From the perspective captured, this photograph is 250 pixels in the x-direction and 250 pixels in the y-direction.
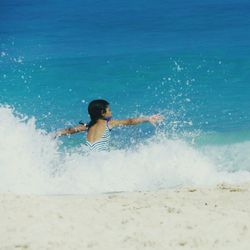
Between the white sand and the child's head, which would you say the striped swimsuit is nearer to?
the child's head

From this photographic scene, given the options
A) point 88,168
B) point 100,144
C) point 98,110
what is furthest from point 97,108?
point 88,168

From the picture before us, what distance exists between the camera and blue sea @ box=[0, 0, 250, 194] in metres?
8.81

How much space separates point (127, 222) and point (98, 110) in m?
3.11

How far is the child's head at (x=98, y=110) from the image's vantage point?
8695mm

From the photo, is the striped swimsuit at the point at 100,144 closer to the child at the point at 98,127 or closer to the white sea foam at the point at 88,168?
the child at the point at 98,127

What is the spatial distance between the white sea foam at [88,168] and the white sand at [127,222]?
4.60 feet

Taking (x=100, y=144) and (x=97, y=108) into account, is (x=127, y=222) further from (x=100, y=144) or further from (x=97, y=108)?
(x=97, y=108)

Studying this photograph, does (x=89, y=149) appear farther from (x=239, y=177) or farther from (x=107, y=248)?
(x=107, y=248)

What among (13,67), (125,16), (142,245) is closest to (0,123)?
(142,245)

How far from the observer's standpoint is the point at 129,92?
56.8ft

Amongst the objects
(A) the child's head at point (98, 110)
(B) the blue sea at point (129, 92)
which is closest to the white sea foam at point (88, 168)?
(B) the blue sea at point (129, 92)

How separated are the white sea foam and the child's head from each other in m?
0.50

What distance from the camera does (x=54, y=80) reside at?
1952cm

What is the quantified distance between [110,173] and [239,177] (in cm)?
196
